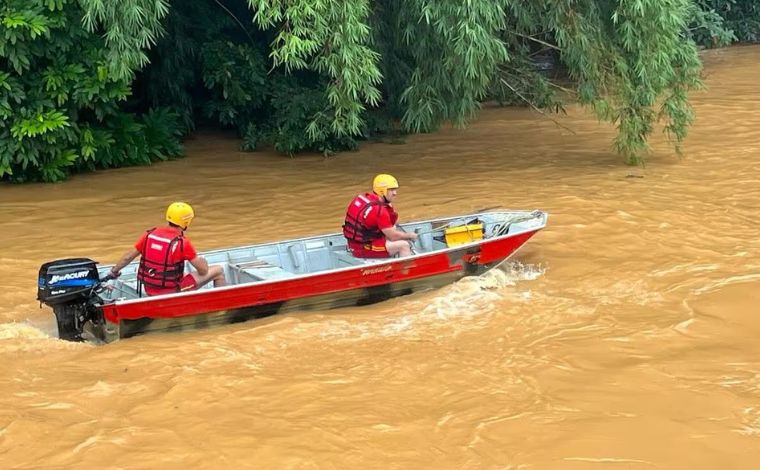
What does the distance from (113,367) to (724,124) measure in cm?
1334

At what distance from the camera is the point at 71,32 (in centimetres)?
1361

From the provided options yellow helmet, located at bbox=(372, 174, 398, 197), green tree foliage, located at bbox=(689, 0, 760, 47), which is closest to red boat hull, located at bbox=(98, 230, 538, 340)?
yellow helmet, located at bbox=(372, 174, 398, 197)

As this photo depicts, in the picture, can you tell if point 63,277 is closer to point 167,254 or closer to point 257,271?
point 167,254

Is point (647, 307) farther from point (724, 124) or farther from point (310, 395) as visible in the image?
point (724, 124)

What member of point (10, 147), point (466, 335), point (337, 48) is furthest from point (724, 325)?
point (10, 147)

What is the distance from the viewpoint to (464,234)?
10.4 meters

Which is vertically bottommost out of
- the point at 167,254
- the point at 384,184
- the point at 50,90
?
the point at 167,254

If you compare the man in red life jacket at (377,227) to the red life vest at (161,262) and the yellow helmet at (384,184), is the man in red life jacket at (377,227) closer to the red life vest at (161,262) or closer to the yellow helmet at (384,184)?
the yellow helmet at (384,184)

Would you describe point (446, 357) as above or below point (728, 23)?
below

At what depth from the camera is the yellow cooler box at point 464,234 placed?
10328mm

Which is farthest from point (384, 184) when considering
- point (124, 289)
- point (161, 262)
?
point (124, 289)

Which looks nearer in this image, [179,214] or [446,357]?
[446,357]

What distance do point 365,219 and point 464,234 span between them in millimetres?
1223

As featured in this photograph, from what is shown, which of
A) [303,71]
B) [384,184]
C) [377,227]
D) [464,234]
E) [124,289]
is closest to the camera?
[124,289]
